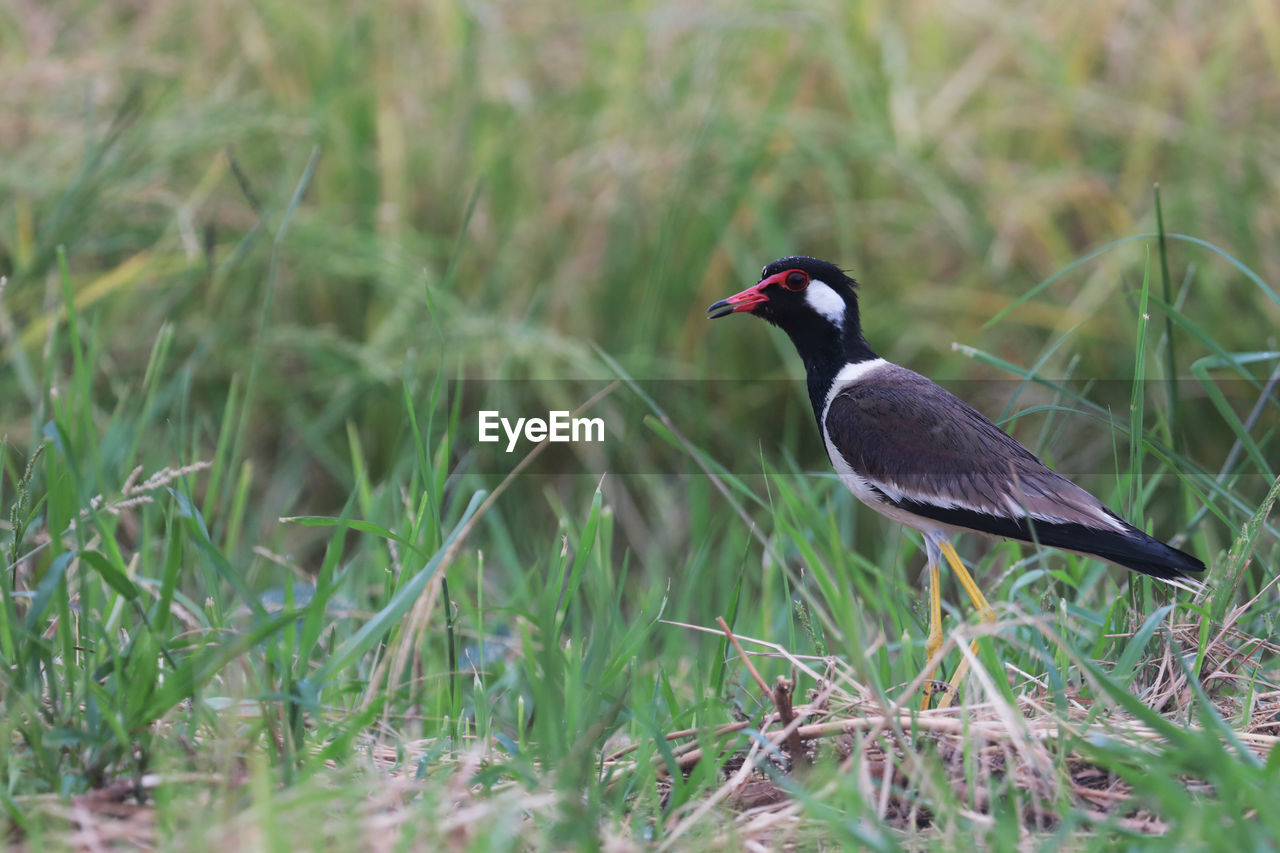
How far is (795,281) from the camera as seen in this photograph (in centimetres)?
290

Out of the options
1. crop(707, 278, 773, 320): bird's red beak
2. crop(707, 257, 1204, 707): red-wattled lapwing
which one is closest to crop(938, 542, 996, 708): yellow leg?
crop(707, 257, 1204, 707): red-wattled lapwing

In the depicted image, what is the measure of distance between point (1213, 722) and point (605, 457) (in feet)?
11.3

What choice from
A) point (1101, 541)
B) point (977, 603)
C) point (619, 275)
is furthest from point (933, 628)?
point (619, 275)

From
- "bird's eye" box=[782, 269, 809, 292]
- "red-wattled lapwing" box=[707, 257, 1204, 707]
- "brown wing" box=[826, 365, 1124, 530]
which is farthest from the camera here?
"bird's eye" box=[782, 269, 809, 292]

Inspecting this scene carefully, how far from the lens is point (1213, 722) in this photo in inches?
72.4

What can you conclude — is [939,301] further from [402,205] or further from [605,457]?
[402,205]

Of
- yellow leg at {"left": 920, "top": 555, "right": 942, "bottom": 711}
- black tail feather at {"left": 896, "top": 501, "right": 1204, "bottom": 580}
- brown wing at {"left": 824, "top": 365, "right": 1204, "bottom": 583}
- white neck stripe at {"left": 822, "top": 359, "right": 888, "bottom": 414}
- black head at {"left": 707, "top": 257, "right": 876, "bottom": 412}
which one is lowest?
yellow leg at {"left": 920, "top": 555, "right": 942, "bottom": 711}

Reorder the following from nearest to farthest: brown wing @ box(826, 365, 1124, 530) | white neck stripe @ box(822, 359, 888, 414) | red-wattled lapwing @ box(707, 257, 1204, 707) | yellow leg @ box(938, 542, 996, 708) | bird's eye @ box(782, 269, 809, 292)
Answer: yellow leg @ box(938, 542, 996, 708)
red-wattled lapwing @ box(707, 257, 1204, 707)
brown wing @ box(826, 365, 1124, 530)
bird's eye @ box(782, 269, 809, 292)
white neck stripe @ box(822, 359, 888, 414)

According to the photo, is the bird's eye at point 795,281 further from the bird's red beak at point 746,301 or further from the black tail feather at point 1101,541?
the black tail feather at point 1101,541

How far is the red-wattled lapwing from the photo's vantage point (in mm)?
2514

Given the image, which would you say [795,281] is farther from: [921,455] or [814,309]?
[921,455]

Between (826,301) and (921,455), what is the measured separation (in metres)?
0.45

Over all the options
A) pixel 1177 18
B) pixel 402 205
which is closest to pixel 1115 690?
pixel 402 205

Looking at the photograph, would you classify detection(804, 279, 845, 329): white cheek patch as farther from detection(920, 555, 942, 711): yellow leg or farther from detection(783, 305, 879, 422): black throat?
detection(920, 555, 942, 711): yellow leg
